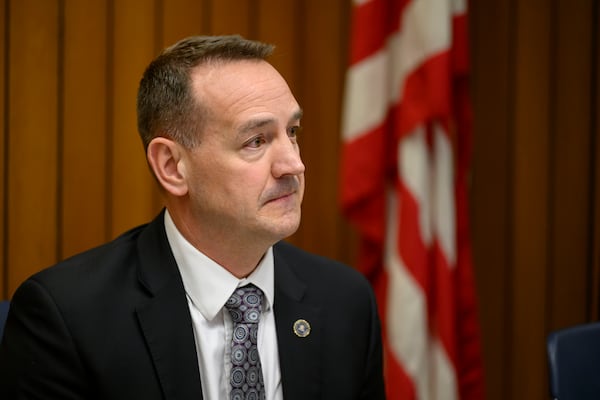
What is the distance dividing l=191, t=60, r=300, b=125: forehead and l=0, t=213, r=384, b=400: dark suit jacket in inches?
14.0

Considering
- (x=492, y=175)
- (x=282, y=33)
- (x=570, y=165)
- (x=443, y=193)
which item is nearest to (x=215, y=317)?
(x=443, y=193)

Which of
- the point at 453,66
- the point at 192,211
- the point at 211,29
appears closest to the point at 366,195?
the point at 453,66

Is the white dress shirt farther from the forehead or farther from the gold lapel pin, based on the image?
the forehead

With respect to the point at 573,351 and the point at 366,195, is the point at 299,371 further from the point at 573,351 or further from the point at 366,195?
the point at 366,195

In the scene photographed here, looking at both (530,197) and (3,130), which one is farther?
(530,197)

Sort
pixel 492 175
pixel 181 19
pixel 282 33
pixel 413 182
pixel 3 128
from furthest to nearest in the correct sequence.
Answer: pixel 492 175 < pixel 282 33 < pixel 181 19 < pixel 3 128 < pixel 413 182

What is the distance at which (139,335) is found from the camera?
1857 millimetres

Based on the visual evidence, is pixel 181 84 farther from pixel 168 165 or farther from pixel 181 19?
pixel 181 19

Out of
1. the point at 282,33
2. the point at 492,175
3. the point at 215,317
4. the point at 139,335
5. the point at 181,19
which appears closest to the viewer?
the point at 139,335

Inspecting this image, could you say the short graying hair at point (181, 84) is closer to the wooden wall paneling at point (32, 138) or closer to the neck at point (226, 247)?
the neck at point (226, 247)

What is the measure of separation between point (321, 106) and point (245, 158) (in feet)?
5.63

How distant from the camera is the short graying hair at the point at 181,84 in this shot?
195 cm

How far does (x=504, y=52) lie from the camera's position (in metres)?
3.71

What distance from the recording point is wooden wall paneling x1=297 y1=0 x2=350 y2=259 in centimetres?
357
